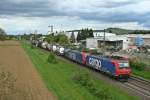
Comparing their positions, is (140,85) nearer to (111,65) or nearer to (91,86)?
(111,65)

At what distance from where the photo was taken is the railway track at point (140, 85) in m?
31.7

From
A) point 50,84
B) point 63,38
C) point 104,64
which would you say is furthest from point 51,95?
point 63,38

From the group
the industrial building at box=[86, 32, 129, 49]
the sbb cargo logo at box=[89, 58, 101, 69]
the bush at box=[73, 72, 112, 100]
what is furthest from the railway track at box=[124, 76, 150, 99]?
the industrial building at box=[86, 32, 129, 49]

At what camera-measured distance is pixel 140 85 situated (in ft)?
118

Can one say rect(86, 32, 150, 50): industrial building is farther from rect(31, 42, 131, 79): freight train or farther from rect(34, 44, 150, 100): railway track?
rect(34, 44, 150, 100): railway track

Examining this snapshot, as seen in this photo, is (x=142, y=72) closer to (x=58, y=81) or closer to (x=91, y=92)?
(x=58, y=81)

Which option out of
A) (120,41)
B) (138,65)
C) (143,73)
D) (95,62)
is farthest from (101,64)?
(120,41)

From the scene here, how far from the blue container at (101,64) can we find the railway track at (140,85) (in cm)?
237

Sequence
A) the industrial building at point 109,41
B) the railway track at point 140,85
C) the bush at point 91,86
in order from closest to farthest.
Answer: the bush at point 91,86, the railway track at point 140,85, the industrial building at point 109,41

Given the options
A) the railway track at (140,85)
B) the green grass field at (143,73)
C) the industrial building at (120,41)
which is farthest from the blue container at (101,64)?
the industrial building at (120,41)

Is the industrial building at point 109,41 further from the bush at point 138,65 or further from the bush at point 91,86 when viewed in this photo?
the bush at point 91,86

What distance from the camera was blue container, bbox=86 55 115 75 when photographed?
39.9 m

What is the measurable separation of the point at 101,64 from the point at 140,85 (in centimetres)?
847

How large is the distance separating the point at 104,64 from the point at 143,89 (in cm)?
940
